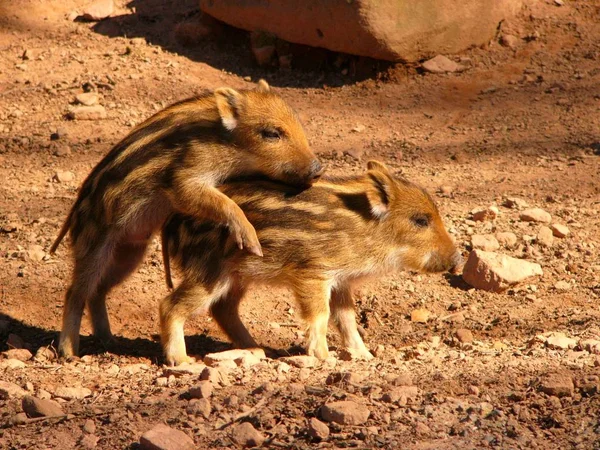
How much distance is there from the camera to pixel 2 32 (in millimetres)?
10750

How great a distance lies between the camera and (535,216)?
7621 millimetres

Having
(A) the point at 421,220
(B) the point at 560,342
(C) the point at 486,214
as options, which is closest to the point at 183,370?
(A) the point at 421,220

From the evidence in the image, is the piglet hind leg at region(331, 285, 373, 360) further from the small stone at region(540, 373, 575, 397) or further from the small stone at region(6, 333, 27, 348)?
the small stone at region(6, 333, 27, 348)

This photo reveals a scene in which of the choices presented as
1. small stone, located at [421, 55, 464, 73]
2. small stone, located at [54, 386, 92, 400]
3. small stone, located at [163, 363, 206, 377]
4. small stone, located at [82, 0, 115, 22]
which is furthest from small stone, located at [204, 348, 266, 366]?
small stone, located at [82, 0, 115, 22]

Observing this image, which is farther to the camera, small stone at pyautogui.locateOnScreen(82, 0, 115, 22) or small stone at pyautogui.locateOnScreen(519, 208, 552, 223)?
small stone at pyautogui.locateOnScreen(82, 0, 115, 22)

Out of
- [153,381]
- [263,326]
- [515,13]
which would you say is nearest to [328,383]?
[153,381]

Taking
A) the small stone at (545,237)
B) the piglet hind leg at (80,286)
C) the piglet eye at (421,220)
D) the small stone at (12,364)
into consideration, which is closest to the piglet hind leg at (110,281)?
the piglet hind leg at (80,286)

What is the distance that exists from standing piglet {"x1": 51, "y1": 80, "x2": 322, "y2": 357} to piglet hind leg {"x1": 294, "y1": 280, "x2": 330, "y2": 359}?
0.42 m

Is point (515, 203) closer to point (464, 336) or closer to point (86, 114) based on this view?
point (464, 336)

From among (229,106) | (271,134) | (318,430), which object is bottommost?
(318,430)

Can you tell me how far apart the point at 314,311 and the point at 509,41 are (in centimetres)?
546

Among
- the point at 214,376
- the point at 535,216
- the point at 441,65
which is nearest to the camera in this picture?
the point at 214,376

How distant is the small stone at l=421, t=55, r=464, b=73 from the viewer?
10055 millimetres

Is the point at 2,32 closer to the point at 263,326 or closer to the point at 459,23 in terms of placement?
the point at 459,23
